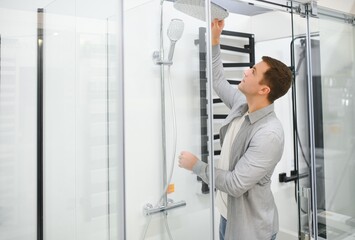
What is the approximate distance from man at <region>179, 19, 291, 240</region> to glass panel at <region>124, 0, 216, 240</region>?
120 mm

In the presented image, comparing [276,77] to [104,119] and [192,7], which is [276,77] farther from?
[104,119]

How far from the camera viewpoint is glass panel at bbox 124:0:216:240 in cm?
140

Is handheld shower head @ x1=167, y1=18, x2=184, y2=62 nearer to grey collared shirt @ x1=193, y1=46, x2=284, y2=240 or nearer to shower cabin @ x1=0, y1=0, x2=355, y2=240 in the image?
shower cabin @ x1=0, y1=0, x2=355, y2=240

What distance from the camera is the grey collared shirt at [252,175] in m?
1.37

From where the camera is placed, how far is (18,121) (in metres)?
1.26

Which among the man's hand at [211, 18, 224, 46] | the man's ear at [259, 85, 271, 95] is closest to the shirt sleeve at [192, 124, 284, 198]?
the man's ear at [259, 85, 271, 95]

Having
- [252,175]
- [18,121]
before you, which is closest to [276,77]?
[252,175]

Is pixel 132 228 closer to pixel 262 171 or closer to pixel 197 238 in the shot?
pixel 197 238

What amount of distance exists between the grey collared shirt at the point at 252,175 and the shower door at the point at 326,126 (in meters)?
0.50

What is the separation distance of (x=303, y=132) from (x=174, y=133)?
37.3 inches

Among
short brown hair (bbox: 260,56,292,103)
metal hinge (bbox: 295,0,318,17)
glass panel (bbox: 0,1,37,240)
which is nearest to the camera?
glass panel (bbox: 0,1,37,240)

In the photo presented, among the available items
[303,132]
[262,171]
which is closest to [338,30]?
[303,132]

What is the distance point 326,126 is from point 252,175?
94 cm

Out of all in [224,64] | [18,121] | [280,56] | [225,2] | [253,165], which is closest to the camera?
[18,121]
